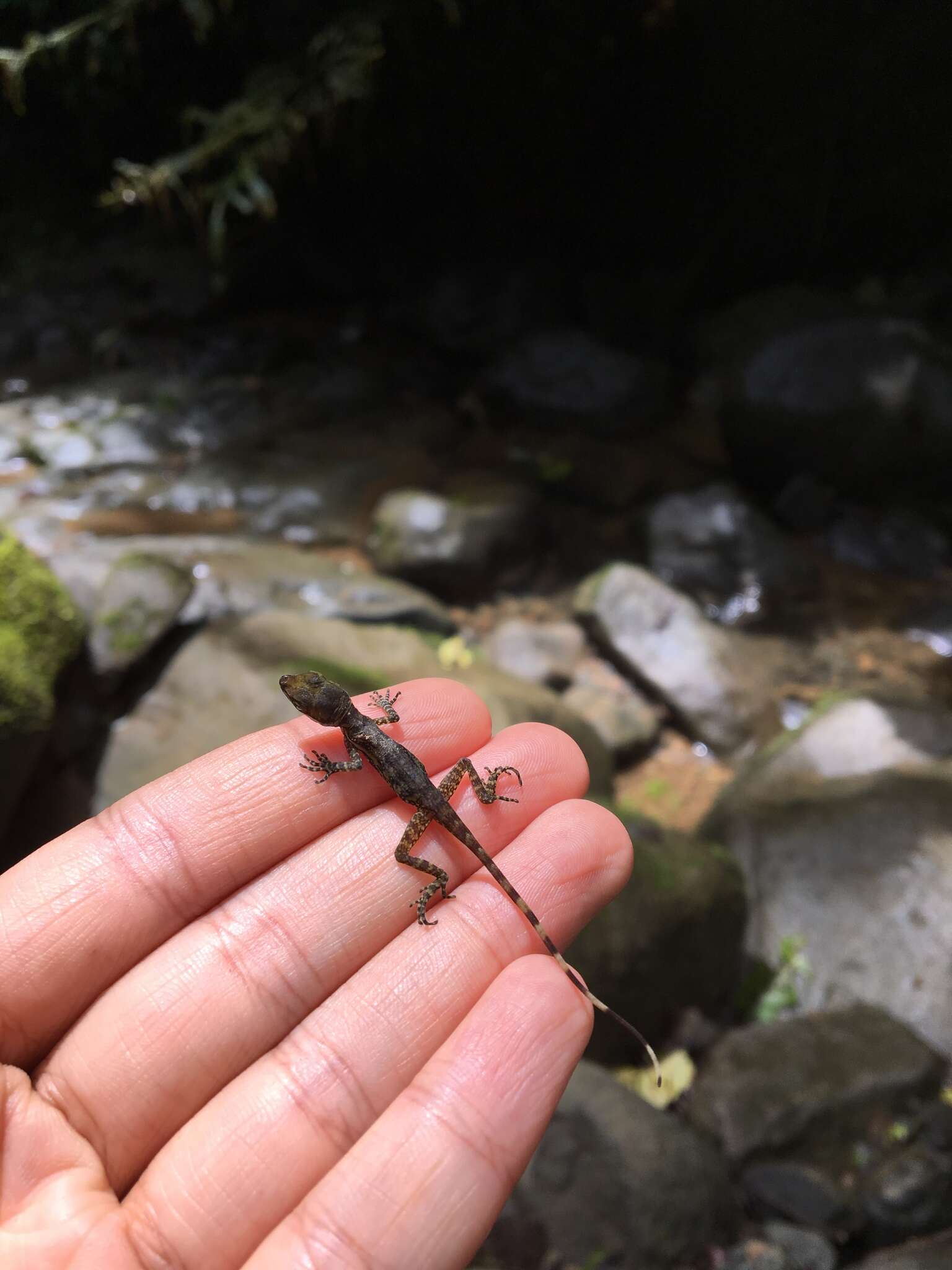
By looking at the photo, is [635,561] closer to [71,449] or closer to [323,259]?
[71,449]

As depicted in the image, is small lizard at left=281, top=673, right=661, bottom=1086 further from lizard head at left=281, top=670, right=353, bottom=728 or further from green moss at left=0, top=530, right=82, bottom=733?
green moss at left=0, top=530, right=82, bottom=733

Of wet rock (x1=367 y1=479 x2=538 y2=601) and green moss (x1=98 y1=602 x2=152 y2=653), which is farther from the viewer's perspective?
wet rock (x1=367 y1=479 x2=538 y2=601)

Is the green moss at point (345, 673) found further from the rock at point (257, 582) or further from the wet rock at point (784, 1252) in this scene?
the wet rock at point (784, 1252)

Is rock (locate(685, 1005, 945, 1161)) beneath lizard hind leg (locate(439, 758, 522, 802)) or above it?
beneath

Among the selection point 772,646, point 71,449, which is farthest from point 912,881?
point 71,449

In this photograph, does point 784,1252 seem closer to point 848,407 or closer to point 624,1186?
point 624,1186

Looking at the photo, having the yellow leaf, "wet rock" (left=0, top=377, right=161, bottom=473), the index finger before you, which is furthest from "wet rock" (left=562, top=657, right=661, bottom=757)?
"wet rock" (left=0, top=377, right=161, bottom=473)
